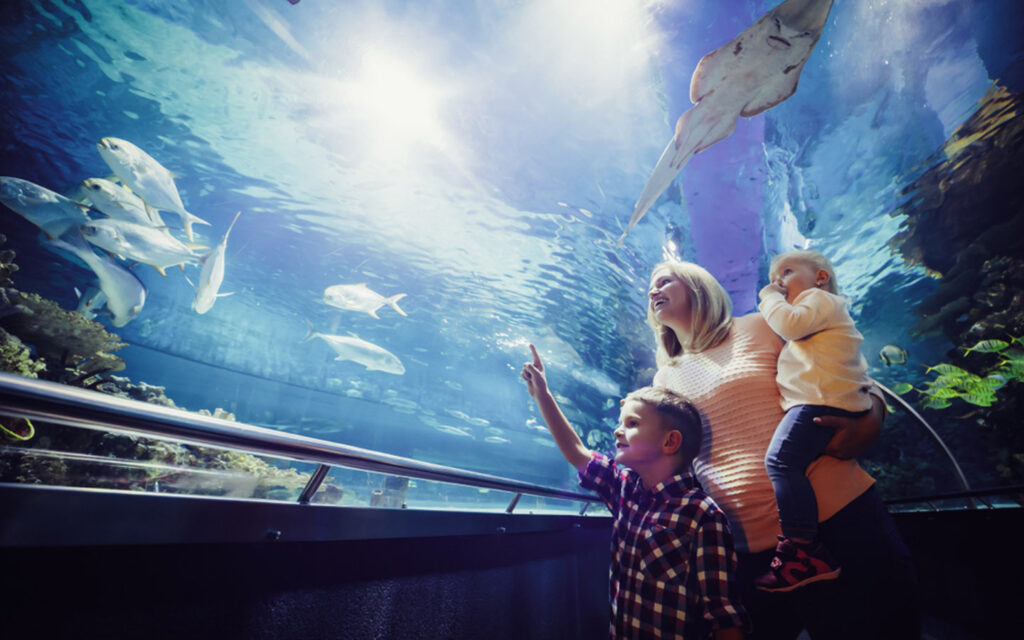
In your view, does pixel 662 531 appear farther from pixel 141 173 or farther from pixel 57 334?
pixel 57 334

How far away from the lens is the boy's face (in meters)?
1.60

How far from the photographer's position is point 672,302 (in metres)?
1.82

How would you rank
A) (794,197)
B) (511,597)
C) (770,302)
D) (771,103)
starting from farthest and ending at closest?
(794,197) < (771,103) < (511,597) < (770,302)

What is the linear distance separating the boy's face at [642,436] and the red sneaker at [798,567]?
0.50 meters

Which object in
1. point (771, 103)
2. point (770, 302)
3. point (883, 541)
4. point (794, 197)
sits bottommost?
point (883, 541)

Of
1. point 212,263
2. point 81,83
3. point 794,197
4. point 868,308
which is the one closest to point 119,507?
point 212,263

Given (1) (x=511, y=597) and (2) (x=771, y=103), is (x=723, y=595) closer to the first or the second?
(1) (x=511, y=597)

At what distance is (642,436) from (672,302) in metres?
0.68

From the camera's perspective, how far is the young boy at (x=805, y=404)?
1.16 meters

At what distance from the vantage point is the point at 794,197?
25.2 ft

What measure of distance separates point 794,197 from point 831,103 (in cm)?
178

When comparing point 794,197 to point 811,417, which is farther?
point 794,197

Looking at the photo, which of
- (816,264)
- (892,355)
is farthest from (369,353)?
(892,355)

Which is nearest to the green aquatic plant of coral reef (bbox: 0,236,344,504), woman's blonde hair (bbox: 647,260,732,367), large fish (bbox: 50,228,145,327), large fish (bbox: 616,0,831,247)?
large fish (bbox: 616,0,831,247)
